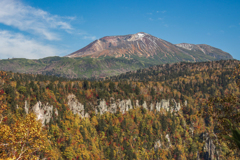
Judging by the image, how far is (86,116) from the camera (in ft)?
541

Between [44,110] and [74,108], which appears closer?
[44,110]

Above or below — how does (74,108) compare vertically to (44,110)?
below

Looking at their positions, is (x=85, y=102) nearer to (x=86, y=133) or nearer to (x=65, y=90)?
(x=65, y=90)

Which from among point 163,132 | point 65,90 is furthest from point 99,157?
point 163,132

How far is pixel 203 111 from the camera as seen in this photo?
19.4 m

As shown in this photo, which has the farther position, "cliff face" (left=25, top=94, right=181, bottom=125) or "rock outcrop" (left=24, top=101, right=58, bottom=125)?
"cliff face" (left=25, top=94, right=181, bottom=125)

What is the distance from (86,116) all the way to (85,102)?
48.2 feet

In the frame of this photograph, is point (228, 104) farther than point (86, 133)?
No

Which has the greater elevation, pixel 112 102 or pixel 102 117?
pixel 112 102

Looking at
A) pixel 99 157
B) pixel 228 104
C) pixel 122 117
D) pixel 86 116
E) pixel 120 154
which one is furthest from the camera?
pixel 122 117

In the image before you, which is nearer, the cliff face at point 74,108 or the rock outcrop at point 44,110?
the rock outcrop at point 44,110

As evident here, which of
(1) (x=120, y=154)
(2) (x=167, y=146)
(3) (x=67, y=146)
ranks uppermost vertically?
(3) (x=67, y=146)

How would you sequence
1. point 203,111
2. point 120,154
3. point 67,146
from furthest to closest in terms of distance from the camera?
point 120,154 → point 67,146 → point 203,111

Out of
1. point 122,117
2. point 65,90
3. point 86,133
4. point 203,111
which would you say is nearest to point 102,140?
point 86,133
